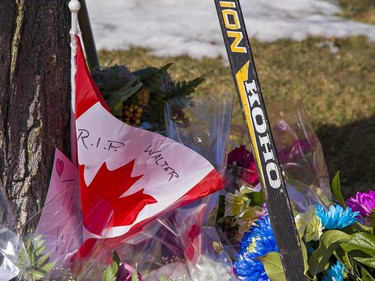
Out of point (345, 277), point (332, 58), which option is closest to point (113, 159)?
point (345, 277)

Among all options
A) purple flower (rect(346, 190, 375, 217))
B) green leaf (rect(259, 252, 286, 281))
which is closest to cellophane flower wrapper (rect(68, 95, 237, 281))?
green leaf (rect(259, 252, 286, 281))

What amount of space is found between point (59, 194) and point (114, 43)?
11.0ft

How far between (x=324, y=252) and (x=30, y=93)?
881 mm

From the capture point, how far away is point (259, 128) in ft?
5.57

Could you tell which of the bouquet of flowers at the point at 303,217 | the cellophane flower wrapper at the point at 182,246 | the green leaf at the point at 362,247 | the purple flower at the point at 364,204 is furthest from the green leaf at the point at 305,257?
the purple flower at the point at 364,204

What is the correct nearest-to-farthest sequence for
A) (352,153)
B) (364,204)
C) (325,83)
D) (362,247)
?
(362,247) < (364,204) < (352,153) < (325,83)

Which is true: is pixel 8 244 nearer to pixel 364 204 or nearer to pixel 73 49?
pixel 73 49

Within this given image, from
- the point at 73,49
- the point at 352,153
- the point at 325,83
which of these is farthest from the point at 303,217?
the point at 325,83

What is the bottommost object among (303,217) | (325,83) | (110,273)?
(325,83)

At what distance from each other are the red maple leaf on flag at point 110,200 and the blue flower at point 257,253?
280 mm

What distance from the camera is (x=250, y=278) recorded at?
72.9 inches

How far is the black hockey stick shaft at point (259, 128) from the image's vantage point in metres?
1.70

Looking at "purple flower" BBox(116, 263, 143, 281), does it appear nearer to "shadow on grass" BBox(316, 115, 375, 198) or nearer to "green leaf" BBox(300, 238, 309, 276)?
"green leaf" BBox(300, 238, 309, 276)

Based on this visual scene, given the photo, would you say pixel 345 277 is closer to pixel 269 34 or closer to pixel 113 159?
pixel 113 159
